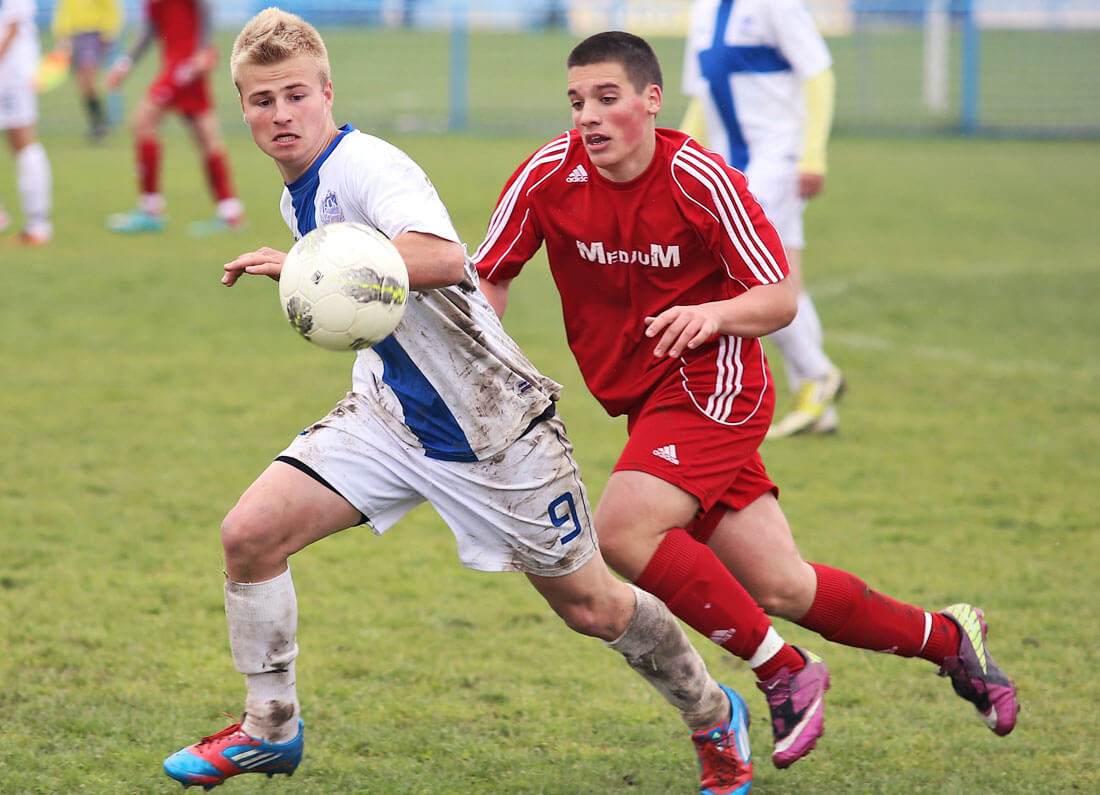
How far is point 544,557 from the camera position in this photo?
3.12 metres

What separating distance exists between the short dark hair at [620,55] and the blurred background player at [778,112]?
3.00m

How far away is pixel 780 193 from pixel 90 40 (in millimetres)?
14766

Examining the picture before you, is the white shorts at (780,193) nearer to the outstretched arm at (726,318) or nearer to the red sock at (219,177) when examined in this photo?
the outstretched arm at (726,318)

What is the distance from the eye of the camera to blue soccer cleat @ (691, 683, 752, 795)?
10.7 feet

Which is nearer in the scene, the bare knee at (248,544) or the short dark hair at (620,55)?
the bare knee at (248,544)

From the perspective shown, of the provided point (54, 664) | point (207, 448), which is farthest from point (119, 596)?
point (207, 448)

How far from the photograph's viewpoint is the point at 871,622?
351cm

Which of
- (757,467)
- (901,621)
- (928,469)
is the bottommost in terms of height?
(928,469)

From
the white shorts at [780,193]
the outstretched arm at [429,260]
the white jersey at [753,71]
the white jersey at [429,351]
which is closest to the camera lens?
the outstretched arm at [429,260]

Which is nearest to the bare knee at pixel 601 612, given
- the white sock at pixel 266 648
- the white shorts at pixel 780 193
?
the white sock at pixel 266 648

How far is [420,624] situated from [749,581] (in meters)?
1.28

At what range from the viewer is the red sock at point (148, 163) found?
11.4 metres

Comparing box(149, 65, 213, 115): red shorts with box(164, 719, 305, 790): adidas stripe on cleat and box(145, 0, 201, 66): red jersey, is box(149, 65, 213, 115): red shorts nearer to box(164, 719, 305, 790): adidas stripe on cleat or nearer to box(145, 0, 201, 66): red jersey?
box(145, 0, 201, 66): red jersey

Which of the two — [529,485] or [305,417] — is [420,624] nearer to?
[529,485]
